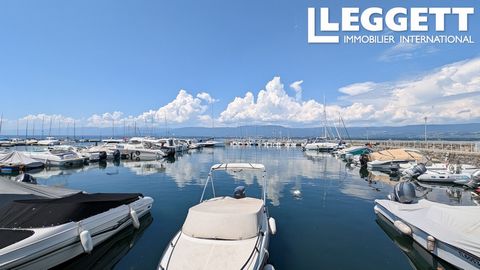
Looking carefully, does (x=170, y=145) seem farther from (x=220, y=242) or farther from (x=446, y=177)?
(x=220, y=242)

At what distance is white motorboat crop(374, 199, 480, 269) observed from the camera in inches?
319

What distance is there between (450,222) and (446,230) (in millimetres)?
586

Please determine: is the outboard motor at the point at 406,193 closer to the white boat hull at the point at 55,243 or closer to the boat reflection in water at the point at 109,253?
the boat reflection in water at the point at 109,253

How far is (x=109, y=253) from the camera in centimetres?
1021

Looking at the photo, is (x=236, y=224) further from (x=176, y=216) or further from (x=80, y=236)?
(x=176, y=216)

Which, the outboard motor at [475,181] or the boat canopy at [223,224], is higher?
the boat canopy at [223,224]

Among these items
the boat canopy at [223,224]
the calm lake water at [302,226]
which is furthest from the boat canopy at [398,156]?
the boat canopy at [223,224]

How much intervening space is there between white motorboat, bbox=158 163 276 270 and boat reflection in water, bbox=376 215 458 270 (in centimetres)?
591

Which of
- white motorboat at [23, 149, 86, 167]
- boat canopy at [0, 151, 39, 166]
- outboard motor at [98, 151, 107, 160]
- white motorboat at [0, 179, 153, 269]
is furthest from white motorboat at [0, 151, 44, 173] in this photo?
white motorboat at [0, 179, 153, 269]

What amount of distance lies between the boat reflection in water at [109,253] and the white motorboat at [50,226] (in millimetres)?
300

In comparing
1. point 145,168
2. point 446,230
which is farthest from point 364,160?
point 446,230

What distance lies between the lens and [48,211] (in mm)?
9336

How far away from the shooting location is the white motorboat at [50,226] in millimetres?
7562

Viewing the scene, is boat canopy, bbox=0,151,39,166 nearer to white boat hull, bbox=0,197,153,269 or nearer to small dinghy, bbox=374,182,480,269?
white boat hull, bbox=0,197,153,269
